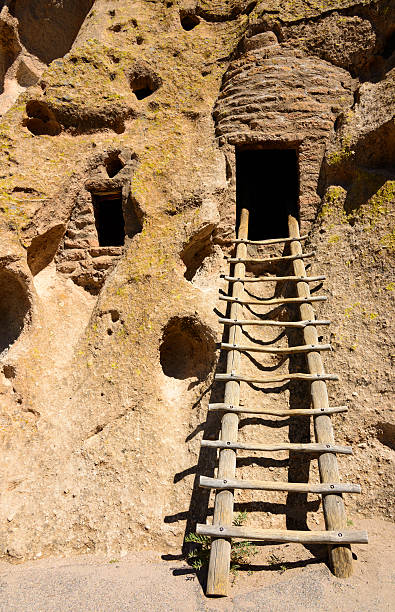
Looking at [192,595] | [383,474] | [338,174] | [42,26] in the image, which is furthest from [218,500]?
[42,26]

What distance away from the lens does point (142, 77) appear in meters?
6.30

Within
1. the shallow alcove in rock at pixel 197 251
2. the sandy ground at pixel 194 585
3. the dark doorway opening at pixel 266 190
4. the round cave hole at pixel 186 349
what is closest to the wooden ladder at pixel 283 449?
the sandy ground at pixel 194 585

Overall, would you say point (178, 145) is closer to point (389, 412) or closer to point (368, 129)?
point (368, 129)

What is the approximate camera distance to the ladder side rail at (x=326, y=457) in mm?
3078

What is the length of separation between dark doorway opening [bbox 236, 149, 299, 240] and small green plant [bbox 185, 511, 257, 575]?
4.68 metres

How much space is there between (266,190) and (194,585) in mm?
6023

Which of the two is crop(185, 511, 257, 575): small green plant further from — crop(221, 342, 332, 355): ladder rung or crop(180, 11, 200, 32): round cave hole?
crop(180, 11, 200, 32): round cave hole

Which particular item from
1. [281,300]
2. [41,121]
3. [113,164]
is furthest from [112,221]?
[281,300]

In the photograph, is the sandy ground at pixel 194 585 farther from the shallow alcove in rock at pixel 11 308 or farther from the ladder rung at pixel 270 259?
the ladder rung at pixel 270 259

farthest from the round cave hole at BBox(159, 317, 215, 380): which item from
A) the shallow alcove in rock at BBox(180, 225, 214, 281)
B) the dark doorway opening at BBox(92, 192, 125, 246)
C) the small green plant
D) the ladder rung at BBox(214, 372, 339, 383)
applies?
the dark doorway opening at BBox(92, 192, 125, 246)

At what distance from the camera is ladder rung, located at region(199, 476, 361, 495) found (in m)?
3.27

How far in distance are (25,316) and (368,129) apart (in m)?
3.89

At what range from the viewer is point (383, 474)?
3672 millimetres

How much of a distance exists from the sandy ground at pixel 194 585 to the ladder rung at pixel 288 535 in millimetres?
207
